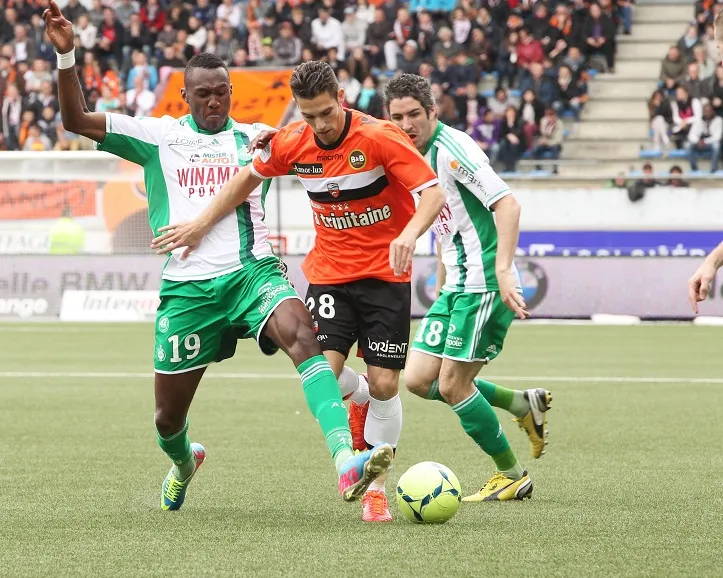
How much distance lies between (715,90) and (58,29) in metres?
19.4

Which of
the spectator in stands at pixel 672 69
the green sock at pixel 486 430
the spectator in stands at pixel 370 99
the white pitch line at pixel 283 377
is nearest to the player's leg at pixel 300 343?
the green sock at pixel 486 430

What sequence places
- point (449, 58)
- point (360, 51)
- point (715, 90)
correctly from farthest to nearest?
point (360, 51)
point (449, 58)
point (715, 90)

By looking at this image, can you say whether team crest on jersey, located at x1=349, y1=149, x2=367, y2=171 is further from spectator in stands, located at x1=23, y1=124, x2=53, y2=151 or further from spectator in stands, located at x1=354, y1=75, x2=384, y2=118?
spectator in stands, located at x1=23, y1=124, x2=53, y2=151

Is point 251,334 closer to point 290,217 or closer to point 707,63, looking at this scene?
point 290,217

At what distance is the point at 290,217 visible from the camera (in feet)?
72.2

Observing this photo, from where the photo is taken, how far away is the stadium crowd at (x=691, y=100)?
77.1 feet

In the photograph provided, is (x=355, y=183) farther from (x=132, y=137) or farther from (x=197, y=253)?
(x=132, y=137)

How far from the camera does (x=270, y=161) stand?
6.25 metres

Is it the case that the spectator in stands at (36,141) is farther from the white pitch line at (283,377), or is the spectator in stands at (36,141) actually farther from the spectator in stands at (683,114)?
the white pitch line at (283,377)

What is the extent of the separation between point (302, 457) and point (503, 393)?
4.57 ft

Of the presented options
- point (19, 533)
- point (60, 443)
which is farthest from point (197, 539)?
point (60, 443)

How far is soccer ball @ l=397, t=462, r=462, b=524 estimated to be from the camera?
231 inches

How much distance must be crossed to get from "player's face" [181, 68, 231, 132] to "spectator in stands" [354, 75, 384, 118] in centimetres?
1829

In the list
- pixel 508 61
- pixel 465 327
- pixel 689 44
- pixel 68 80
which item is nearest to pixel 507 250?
pixel 465 327
